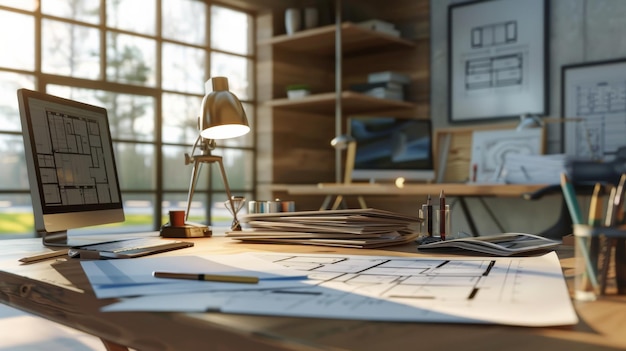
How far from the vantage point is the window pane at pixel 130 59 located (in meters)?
3.90

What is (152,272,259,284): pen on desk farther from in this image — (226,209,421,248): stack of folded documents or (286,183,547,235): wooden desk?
(286,183,547,235): wooden desk

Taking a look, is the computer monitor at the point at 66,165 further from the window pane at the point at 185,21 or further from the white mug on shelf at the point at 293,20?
the white mug on shelf at the point at 293,20

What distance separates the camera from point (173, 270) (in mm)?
812

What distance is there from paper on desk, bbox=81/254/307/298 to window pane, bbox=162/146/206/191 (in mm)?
3269

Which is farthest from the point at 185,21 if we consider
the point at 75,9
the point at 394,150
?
the point at 394,150

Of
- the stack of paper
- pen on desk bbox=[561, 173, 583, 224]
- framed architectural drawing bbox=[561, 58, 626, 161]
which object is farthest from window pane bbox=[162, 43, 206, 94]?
pen on desk bbox=[561, 173, 583, 224]

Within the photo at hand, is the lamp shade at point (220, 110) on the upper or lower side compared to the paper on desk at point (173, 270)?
upper

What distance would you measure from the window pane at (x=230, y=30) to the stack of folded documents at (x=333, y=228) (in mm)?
3437

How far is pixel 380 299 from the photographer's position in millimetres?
A: 602

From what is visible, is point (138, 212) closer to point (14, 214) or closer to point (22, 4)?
point (14, 214)

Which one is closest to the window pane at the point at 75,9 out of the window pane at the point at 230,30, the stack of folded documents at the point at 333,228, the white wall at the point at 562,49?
the window pane at the point at 230,30

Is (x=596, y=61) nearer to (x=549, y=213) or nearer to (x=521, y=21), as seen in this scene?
(x=521, y=21)

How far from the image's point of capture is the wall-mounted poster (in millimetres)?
4059

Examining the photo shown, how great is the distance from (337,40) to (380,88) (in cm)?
45
